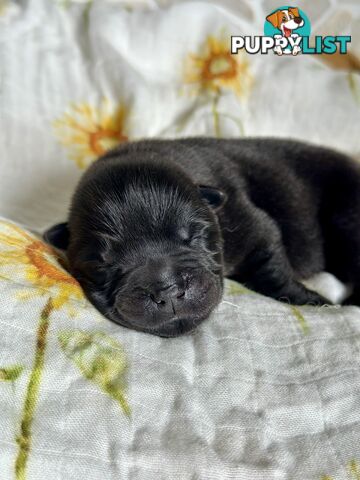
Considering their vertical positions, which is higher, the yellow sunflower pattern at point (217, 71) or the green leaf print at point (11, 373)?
the yellow sunflower pattern at point (217, 71)

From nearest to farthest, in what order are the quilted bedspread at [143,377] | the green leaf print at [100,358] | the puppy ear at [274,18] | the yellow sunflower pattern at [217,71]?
the quilted bedspread at [143,377], the green leaf print at [100,358], the yellow sunflower pattern at [217,71], the puppy ear at [274,18]

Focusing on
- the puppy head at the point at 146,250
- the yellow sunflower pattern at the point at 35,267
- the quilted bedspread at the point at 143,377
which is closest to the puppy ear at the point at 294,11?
the quilted bedspread at the point at 143,377

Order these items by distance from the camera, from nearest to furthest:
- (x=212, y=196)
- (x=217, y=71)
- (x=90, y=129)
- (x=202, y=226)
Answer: (x=202, y=226)
(x=212, y=196)
(x=90, y=129)
(x=217, y=71)

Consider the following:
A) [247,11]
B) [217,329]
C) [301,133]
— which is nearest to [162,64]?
[247,11]

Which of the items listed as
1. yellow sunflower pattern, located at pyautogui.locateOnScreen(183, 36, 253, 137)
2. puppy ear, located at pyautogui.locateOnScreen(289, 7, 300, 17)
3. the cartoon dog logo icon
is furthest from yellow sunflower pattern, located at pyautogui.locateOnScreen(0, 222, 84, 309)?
puppy ear, located at pyautogui.locateOnScreen(289, 7, 300, 17)

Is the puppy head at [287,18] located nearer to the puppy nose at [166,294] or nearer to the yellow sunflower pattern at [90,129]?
the yellow sunflower pattern at [90,129]

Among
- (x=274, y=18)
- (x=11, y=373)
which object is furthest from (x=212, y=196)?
(x=274, y=18)

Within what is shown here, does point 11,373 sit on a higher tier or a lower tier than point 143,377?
higher

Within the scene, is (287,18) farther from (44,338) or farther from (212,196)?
(44,338)
